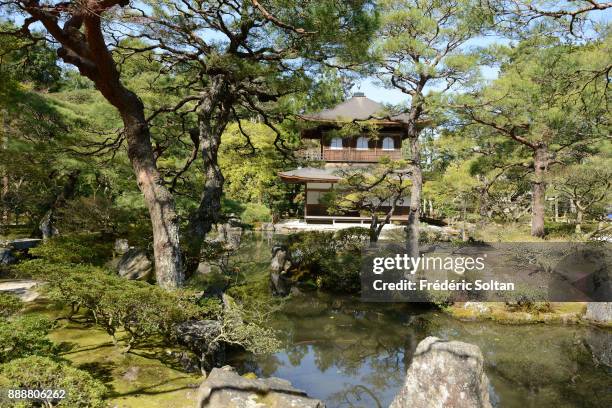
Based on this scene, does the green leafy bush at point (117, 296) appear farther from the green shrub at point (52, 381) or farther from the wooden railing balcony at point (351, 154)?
the wooden railing balcony at point (351, 154)

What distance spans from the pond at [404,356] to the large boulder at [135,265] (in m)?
2.80

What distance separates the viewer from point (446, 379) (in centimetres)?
358

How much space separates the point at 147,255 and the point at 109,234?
2.20 metres

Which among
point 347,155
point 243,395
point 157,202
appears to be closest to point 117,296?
point 243,395

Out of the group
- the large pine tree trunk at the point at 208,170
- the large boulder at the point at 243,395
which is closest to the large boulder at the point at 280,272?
the large pine tree trunk at the point at 208,170

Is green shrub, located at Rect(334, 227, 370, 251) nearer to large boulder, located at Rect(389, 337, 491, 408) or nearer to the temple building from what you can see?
the temple building

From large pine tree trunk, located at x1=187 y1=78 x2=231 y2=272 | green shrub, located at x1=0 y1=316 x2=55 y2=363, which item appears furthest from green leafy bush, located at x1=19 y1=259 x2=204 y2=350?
large pine tree trunk, located at x1=187 y1=78 x2=231 y2=272

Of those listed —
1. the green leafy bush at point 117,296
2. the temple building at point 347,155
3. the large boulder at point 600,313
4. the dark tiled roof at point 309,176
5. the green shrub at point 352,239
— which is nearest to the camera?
the green leafy bush at point 117,296

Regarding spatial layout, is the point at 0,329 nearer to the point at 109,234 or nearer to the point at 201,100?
the point at 201,100

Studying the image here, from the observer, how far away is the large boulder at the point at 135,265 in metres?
8.16

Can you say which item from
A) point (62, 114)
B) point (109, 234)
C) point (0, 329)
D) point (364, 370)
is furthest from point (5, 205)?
point (364, 370)

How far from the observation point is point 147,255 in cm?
820

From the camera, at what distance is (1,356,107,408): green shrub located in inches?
119

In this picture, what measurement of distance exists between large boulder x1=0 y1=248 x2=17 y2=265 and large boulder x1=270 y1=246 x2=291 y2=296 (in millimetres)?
6010
